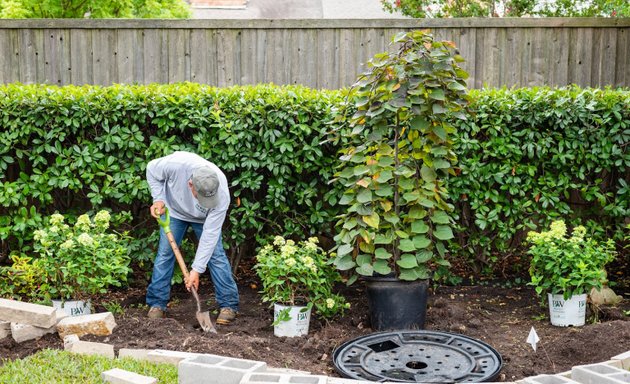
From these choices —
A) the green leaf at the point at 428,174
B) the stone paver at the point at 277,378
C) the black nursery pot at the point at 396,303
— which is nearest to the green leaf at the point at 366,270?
the black nursery pot at the point at 396,303

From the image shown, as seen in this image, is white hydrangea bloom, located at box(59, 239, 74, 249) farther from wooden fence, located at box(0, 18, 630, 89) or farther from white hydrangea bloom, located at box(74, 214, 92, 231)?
wooden fence, located at box(0, 18, 630, 89)

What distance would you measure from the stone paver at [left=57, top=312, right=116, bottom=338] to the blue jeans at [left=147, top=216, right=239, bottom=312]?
81cm

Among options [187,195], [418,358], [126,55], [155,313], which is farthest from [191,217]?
[126,55]

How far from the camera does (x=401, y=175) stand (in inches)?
208

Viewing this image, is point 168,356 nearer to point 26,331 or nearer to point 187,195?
point 26,331

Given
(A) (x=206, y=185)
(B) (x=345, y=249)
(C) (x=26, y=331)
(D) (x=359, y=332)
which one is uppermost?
(A) (x=206, y=185)

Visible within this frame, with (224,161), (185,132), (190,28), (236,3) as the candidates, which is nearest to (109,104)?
(185,132)

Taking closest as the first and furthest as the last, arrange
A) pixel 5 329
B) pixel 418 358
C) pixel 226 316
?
pixel 418 358
pixel 5 329
pixel 226 316

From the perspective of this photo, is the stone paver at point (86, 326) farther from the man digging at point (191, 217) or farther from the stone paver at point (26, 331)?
the man digging at point (191, 217)

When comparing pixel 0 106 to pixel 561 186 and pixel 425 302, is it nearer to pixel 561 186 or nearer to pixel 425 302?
pixel 425 302

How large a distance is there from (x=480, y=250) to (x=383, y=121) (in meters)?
1.87

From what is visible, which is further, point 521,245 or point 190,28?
point 190,28

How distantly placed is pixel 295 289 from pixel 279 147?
1321mm

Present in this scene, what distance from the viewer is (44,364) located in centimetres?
434
